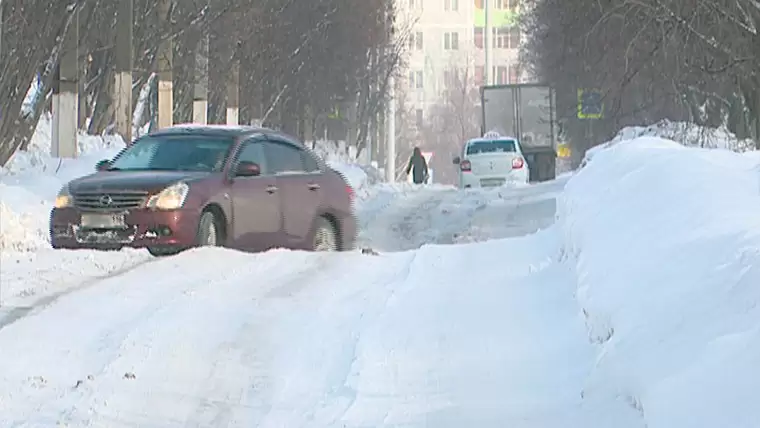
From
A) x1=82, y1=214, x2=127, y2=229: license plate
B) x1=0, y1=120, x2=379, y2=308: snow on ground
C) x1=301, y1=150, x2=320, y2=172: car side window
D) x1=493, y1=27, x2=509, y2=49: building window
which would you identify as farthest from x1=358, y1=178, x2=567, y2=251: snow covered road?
x1=493, y1=27, x2=509, y2=49: building window

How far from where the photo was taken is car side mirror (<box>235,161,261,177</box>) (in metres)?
13.4

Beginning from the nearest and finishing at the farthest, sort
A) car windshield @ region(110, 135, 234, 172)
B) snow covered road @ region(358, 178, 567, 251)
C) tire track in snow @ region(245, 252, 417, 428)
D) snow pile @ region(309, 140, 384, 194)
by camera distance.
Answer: tire track in snow @ region(245, 252, 417, 428) < car windshield @ region(110, 135, 234, 172) < snow covered road @ region(358, 178, 567, 251) < snow pile @ region(309, 140, 384, 194)

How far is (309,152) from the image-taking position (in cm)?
1496

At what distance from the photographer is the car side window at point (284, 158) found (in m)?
14.2

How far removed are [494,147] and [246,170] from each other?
23.2 m

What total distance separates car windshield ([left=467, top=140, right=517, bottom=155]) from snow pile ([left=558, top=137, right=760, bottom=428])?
26058 millimetres

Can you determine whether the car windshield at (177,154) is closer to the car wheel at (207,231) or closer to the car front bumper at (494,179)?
the car wheel at (207,231)

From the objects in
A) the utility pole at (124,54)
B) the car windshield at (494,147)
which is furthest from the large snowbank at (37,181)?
the car windshield at (494,147)

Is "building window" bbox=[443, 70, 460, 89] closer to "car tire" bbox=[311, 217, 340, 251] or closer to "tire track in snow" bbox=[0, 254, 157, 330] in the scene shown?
"car tire" bbox=[311, 217, 340, 251]

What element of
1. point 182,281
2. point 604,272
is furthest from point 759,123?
point 604,272

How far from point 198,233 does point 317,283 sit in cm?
244

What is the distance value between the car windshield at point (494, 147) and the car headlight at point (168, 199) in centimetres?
2373

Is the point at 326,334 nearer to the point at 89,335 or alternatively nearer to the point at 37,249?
the point at 89,335

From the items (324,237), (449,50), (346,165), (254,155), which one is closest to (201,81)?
(346,165)
